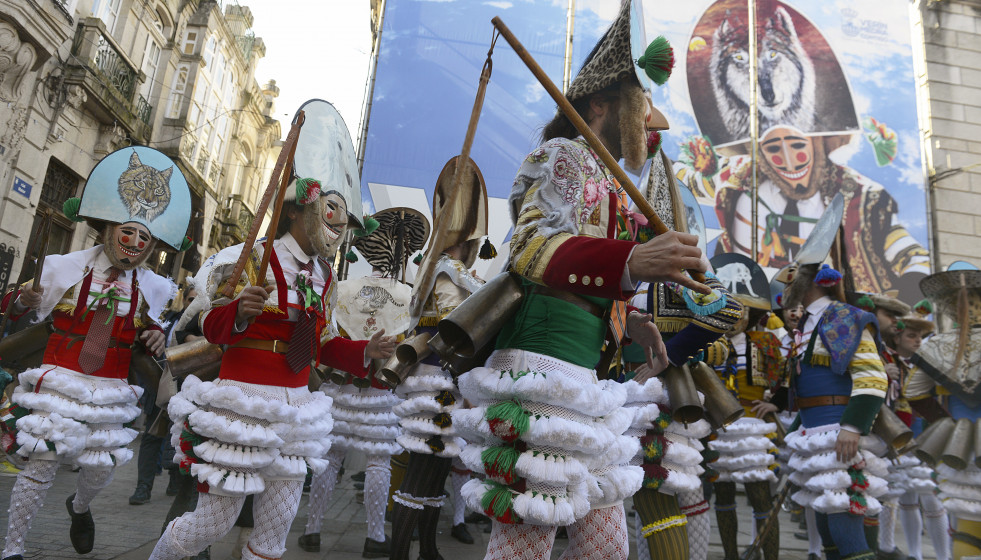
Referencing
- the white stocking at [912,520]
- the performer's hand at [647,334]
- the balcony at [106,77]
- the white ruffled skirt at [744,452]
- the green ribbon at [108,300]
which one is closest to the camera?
the performer's hand at [647,334]

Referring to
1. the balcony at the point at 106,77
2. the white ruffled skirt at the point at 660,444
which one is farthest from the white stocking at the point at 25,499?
the balcony at the point at 106,77

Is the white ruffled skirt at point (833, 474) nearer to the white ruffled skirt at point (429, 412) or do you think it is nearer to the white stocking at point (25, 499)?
the white ruffled skirt at point (429, 412)

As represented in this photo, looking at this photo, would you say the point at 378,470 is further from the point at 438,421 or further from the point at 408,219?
the point at 408,219

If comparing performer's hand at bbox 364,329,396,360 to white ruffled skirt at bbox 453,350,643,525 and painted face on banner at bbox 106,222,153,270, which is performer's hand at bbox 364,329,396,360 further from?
painted face on banner at bbox 106,222,153,270

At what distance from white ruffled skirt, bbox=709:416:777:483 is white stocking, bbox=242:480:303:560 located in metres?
3.26

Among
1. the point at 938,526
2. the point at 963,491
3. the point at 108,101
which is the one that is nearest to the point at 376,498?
the point at 963,491

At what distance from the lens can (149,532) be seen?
4293mm

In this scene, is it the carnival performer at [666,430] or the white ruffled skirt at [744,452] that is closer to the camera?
the carnival performer at [666,430]

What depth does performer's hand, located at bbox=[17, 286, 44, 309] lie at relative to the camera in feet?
11.7

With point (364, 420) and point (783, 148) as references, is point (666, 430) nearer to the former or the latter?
point (364, 420)

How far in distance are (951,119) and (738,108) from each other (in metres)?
5.76

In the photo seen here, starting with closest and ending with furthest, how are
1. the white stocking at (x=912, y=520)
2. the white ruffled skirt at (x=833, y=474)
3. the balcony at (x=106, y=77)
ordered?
the white ruffled skirt at (x=833, y=474)
the white stocking at (x=912, y=520)
the balcony at (x=106, y=77)

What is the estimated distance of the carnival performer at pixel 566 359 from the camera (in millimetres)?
1773

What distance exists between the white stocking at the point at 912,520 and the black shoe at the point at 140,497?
6761 mm
